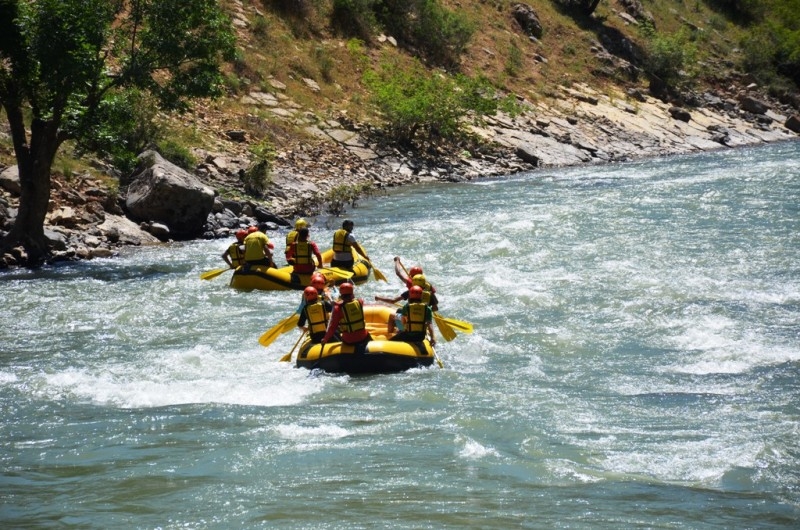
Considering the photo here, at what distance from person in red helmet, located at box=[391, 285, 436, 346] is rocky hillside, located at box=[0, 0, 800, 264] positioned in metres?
8.13

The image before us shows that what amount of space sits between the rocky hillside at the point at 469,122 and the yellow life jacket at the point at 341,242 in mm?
4568

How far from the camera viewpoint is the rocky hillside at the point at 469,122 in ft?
70.1

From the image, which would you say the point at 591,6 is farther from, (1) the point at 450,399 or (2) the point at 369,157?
(1) the point at 450,399

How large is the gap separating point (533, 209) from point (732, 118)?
21727mm

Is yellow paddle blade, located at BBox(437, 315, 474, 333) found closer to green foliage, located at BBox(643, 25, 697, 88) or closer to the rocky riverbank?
the rocky riverbank

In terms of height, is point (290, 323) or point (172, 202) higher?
point (290, 323)

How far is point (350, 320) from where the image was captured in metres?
9.96

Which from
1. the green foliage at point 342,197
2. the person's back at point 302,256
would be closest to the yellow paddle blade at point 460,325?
the person's back at point 302,256

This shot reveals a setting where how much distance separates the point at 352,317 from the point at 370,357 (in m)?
0.46

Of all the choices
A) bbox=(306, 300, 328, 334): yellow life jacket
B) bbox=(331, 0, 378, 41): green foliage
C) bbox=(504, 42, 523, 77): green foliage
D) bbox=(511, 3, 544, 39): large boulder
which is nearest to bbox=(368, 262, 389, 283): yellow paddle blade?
bbox=(306, 300, 328, 334): yellow life jacket

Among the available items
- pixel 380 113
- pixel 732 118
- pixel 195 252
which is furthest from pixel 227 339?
pixel 732 118

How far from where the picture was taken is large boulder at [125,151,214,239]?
58.9ft

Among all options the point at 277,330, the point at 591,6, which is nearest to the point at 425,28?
the point at 591,6

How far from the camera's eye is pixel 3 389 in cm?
942
